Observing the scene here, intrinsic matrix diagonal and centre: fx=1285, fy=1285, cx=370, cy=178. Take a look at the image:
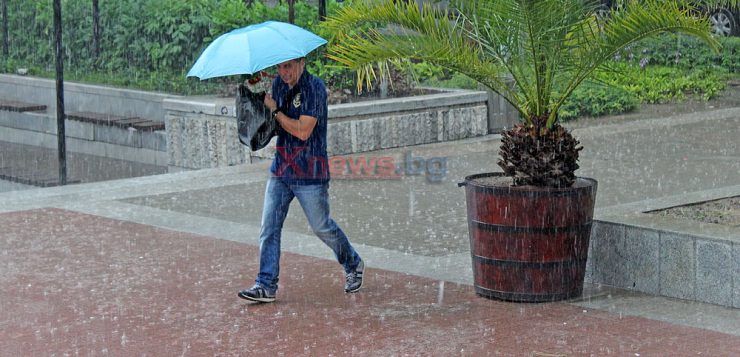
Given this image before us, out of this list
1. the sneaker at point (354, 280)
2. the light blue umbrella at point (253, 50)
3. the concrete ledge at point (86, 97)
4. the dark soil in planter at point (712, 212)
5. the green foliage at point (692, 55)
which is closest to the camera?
the light blue umbrella at point (253, 50)

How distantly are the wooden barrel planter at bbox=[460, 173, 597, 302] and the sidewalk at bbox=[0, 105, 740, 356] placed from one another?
0.46 ft

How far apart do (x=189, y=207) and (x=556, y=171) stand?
15.0 feet

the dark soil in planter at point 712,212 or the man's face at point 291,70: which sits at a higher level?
the man's face at point 291,70

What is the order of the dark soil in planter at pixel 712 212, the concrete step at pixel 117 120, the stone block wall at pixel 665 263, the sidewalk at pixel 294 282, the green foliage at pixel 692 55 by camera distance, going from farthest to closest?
the green foliage at pixel 692 55 → the concrete step at pixel 117 120 → the dark soil in planter at pixel 712 212 → the stone block wall at pixel 665 263 → the sidewalk at pixel 294 282

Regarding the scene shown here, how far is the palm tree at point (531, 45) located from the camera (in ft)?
25.7

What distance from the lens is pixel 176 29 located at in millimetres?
18062

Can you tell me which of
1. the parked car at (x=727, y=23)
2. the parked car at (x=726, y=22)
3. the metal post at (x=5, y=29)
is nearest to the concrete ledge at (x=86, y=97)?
the metal post at (x=5, y=29)

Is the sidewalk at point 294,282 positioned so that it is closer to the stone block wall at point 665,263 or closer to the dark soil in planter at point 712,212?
the stone block wall at point 665,263

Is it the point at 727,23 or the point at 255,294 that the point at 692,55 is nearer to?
the point at 727,23

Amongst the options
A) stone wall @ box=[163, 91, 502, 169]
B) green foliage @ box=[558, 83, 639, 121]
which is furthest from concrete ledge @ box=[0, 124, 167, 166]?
green foliage @ box=[558, 83, 639, 121]

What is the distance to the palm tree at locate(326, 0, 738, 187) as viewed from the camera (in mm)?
7836

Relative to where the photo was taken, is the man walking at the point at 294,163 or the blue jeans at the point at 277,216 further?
the blue jeans at the point at 277,216

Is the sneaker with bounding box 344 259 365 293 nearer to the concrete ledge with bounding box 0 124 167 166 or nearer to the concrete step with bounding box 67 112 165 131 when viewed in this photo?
the concrete ledge with bounding box 0 124 167 166

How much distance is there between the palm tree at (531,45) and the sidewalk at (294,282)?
92cm
